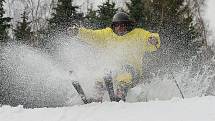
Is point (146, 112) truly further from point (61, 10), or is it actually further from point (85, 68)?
point (61, 10)

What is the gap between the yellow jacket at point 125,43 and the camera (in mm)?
9203

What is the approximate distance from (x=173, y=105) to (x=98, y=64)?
2.61 m

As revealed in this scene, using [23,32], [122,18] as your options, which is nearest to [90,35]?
[122,18]

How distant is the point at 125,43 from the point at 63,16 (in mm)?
16020

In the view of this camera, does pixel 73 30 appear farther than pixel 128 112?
Yes

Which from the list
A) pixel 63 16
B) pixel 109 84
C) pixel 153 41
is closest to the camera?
pixel 109 84

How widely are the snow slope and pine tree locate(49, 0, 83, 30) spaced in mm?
16554

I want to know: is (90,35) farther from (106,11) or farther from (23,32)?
(23,32)

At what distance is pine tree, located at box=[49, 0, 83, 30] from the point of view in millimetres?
24406

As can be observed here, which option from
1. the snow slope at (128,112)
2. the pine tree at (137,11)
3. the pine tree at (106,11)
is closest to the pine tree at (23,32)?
the pine tree at (106,11)

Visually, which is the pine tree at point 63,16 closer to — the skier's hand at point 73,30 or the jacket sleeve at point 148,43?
the jacket sleeve at point 148,43

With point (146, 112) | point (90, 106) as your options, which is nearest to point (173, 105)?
point (146, 112)

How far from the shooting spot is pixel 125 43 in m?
9.24

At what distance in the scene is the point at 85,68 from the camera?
938 cm
